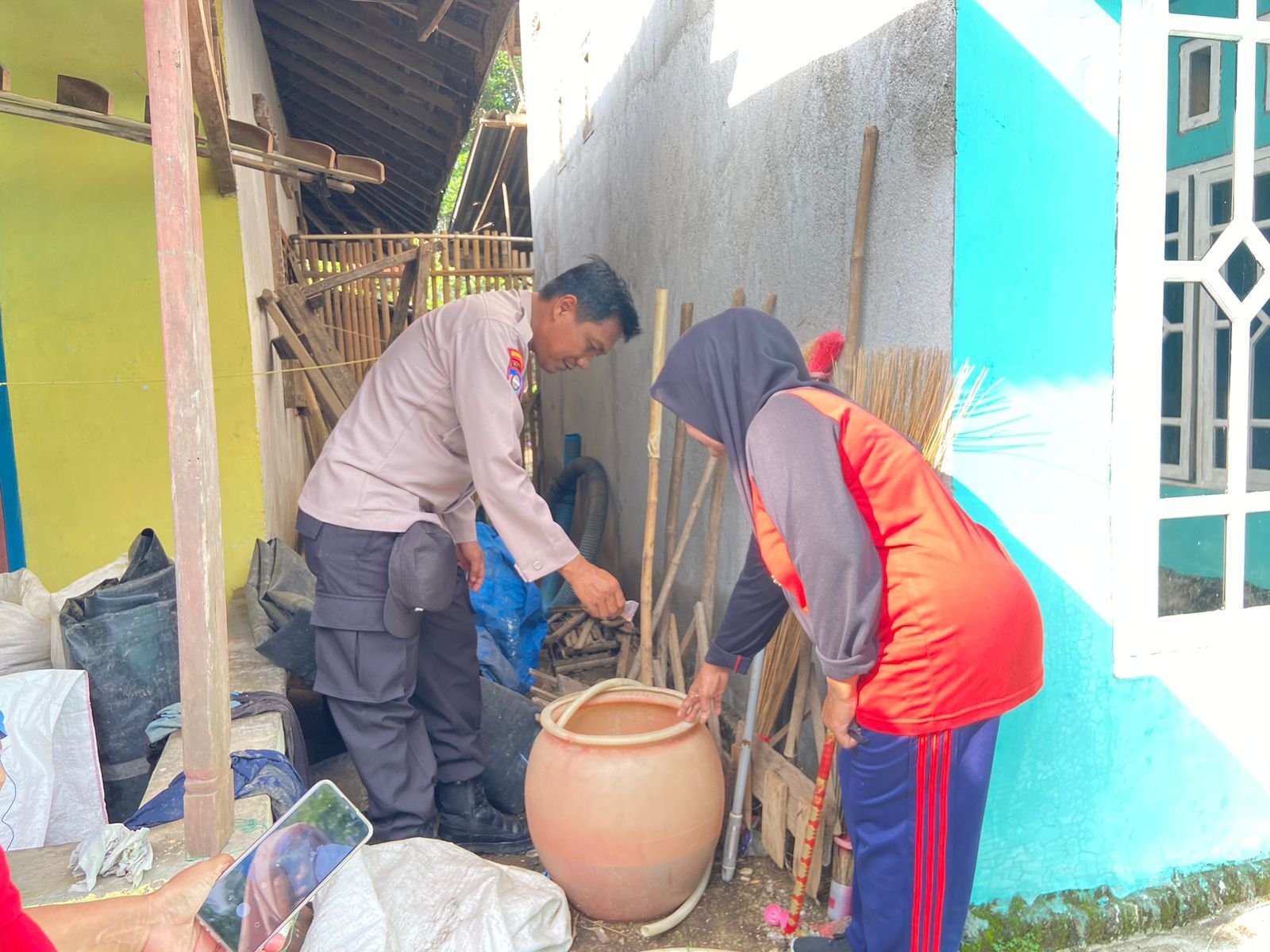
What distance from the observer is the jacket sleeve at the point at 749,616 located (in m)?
2.37

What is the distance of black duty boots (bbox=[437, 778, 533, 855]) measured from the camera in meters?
3.11

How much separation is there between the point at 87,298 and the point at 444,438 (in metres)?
1.96

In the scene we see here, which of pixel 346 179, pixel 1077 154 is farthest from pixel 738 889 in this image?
pixel 346 179

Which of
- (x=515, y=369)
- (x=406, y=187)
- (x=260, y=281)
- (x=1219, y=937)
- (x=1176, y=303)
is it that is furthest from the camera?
(x=406, y=187)

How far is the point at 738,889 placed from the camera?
9.19ft

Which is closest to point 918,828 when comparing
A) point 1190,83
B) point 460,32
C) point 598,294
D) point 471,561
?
point 598,294

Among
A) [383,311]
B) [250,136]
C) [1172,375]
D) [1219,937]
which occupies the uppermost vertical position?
[250,136]

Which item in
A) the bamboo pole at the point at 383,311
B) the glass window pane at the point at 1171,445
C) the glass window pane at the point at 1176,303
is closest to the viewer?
the glass window pane at the point at 1176,303

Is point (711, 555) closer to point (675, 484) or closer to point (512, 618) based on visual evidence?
point (675, 484)

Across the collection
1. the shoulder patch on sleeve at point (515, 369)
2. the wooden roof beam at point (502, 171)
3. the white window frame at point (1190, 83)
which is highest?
the wooden roof beam at point (502, 171)

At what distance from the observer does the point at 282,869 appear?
1299 mm

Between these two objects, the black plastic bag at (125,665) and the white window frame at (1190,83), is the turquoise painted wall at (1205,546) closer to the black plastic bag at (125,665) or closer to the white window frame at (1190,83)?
the white window frame at (1190,83)

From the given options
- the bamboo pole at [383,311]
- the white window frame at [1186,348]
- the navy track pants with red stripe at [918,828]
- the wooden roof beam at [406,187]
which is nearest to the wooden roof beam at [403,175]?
the wooden roof beam at [406,187]

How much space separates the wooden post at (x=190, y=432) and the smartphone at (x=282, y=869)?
84cm
